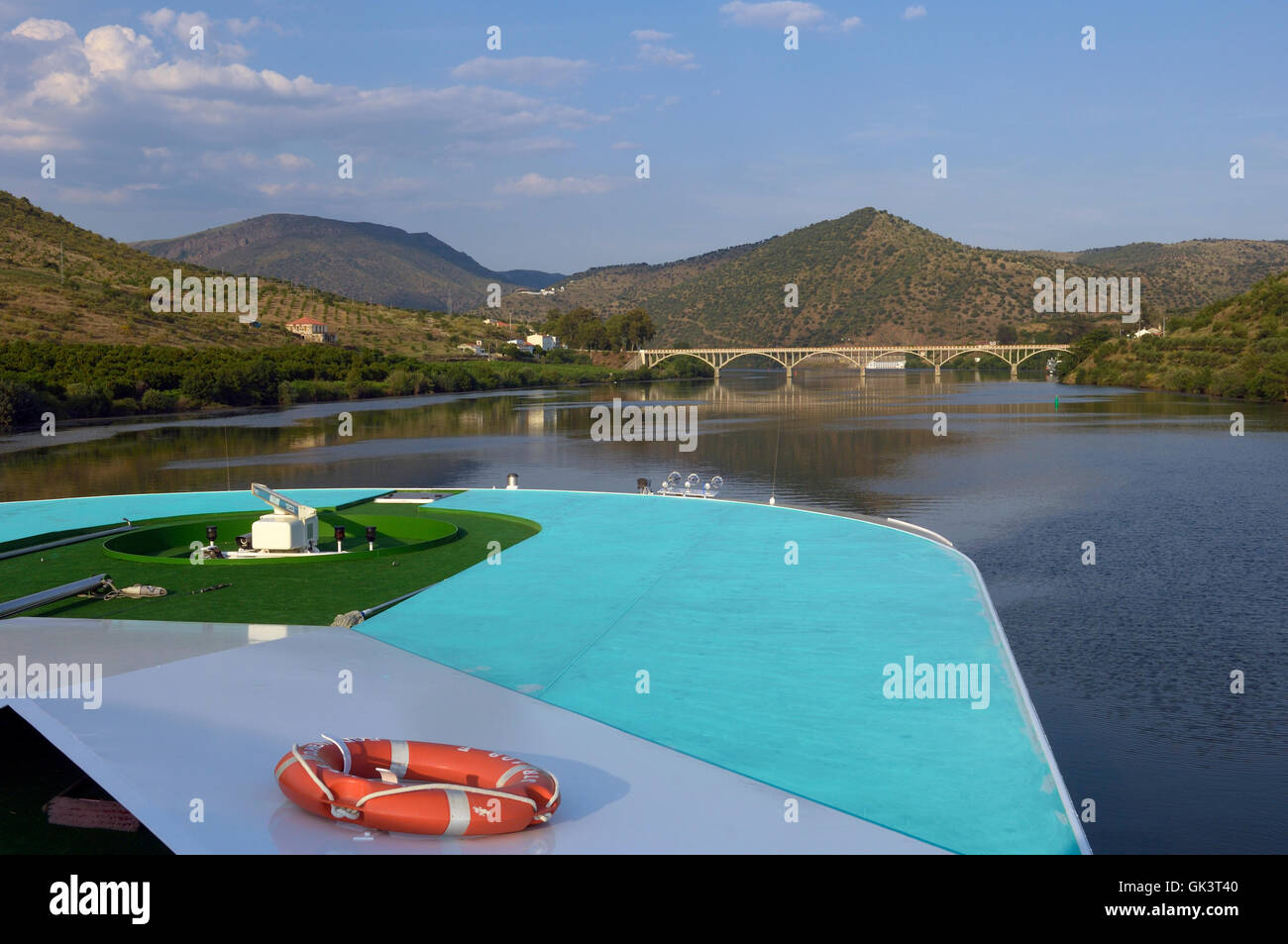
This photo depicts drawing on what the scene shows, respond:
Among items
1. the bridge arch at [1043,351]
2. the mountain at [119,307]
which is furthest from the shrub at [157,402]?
the bridge arch at [1043,351]

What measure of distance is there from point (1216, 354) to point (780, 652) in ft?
296

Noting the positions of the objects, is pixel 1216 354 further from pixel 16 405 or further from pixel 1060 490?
pixel 16 405

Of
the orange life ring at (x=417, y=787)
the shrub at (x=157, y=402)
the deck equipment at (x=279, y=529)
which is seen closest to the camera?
the orange life ring at (x=417, y=787)

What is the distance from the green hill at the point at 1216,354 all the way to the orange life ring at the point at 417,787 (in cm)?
8130

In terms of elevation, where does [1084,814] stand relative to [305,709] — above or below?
below

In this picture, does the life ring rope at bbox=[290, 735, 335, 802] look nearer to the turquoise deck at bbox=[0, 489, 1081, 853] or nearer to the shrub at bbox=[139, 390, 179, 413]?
the turquoise deck at bbox=[0, 489, 1081, 853]

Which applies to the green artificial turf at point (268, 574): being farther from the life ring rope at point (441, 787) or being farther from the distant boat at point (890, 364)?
the distant boat at point (890, 364)

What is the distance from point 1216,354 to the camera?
89.2 meters

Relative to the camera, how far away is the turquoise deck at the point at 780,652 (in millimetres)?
8211

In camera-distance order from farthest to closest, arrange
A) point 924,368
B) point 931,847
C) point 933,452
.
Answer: point 924,368 → point 933,452 → point 931,847
